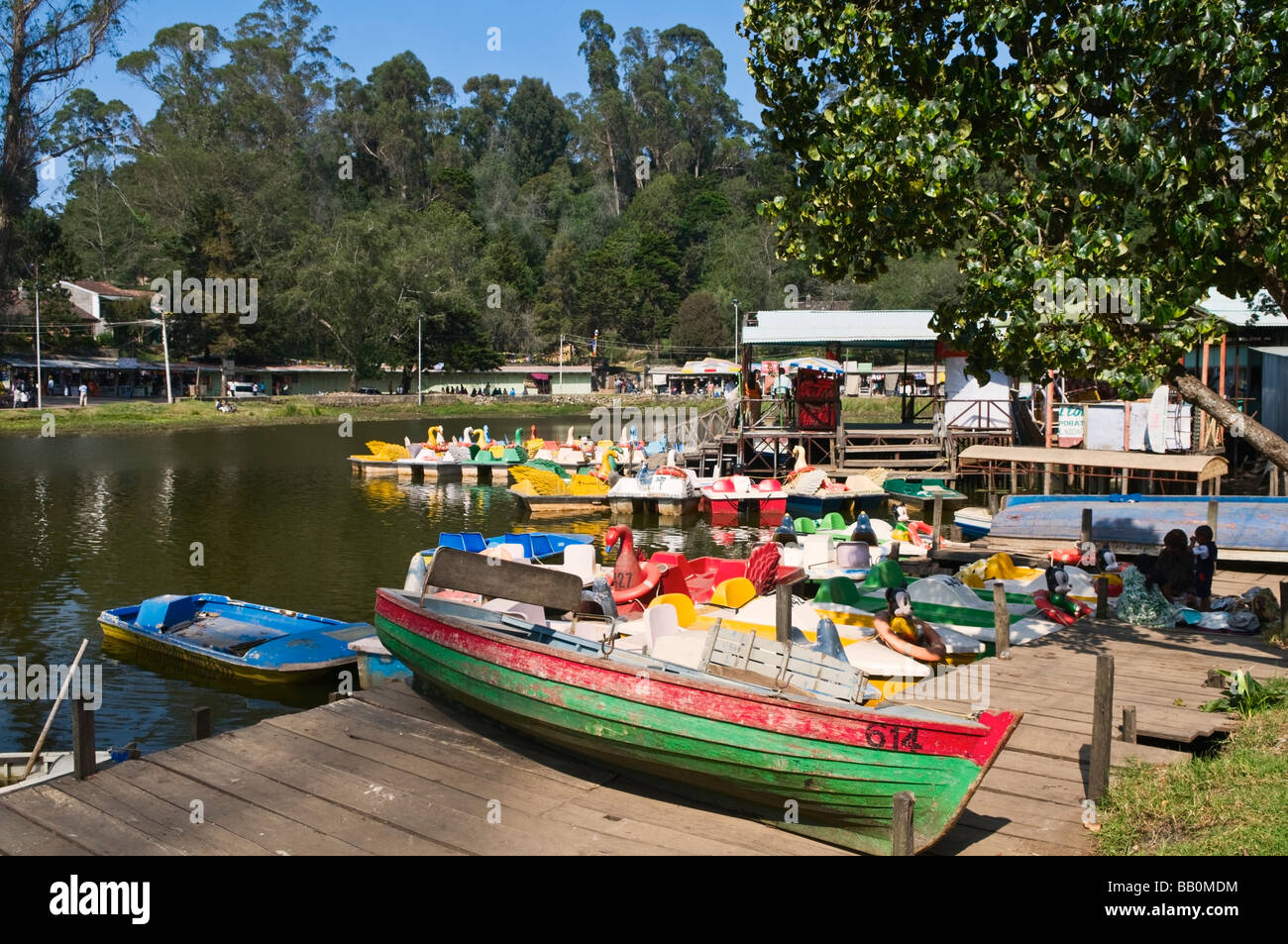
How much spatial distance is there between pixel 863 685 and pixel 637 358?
9980 centimetres

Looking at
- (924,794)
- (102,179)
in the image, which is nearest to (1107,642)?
(924,794)

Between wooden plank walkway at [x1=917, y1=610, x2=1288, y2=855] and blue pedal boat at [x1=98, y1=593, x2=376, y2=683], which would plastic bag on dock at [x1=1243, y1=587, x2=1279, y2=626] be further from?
blue pedal boat at [x1=98, y1=593, x2=376, y2=683]

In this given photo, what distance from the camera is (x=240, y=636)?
1543cm

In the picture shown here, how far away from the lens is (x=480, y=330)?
93.3 m

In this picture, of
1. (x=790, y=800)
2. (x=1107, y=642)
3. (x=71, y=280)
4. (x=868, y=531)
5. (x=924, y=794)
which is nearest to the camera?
(x=924, y=794)

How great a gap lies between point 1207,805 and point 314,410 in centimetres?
7056

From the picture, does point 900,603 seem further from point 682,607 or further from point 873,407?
point 873,407

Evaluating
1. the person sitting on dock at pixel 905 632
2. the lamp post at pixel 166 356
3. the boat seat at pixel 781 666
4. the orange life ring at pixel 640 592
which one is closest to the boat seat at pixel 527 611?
the boat seat at pixel 781 666

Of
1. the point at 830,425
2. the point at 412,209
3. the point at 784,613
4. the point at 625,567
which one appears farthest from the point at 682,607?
the point at 412,209

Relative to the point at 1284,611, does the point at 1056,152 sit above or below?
above

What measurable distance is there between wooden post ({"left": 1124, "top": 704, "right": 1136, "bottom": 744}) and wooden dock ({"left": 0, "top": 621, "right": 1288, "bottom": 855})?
0.07 meters

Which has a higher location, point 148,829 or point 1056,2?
point 1056,2

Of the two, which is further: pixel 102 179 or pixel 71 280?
pixel 102 179

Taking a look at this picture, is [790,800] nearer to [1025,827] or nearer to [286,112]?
[1025,827]
